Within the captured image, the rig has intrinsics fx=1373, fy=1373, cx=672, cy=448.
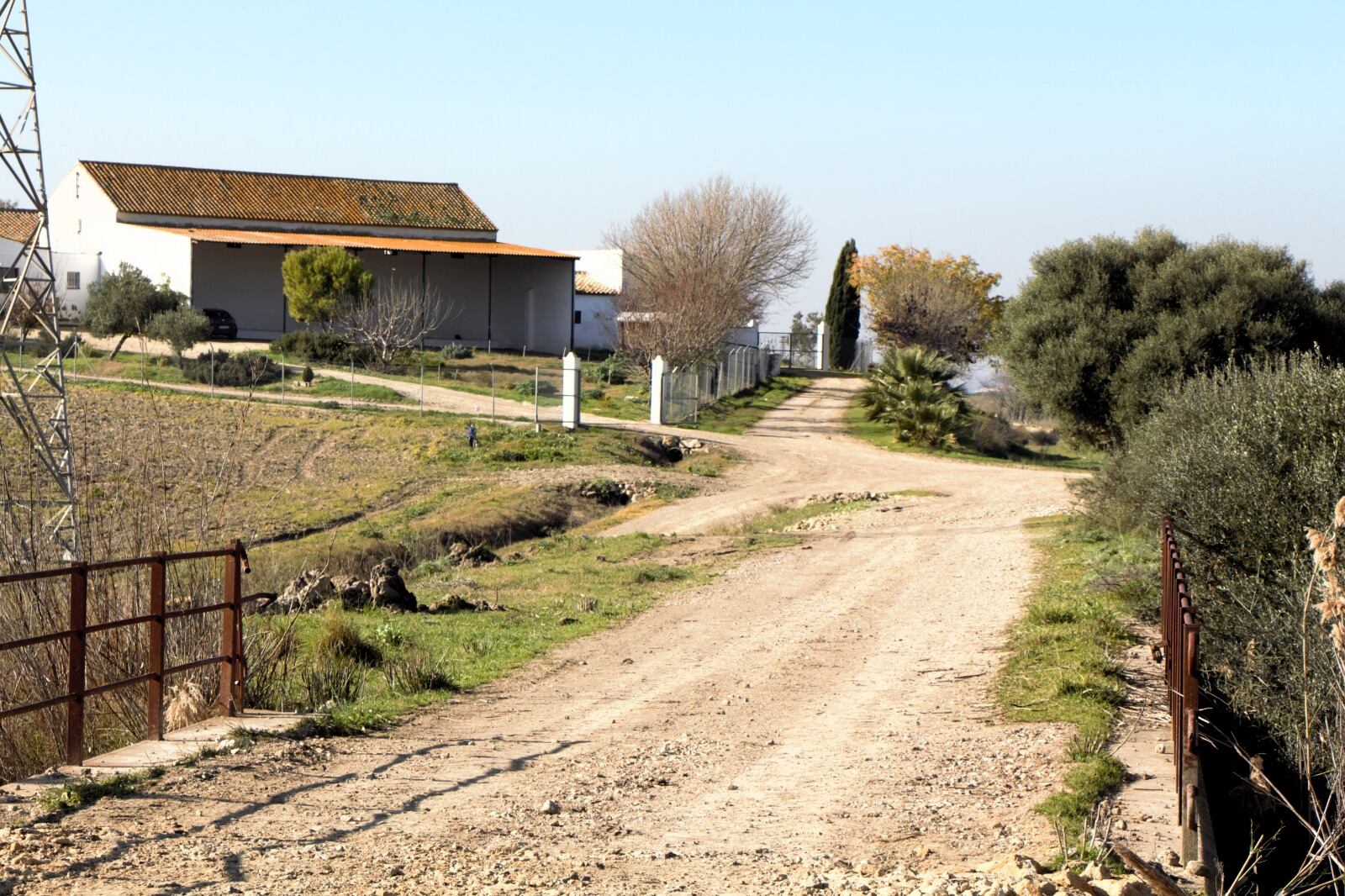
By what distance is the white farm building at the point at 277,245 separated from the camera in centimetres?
5275

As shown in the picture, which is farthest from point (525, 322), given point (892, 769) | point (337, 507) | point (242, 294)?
point (892, 769)

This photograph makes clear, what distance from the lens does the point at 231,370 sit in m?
41.0

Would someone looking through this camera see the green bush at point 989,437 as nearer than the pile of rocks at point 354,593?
No

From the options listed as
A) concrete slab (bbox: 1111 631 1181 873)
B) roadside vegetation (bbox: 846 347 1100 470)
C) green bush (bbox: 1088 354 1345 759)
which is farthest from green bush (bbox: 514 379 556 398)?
concrete slab (bbox: 1111 631 1181 873)

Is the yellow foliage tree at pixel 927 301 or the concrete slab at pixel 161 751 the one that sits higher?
the yellow foliage tree at pixel 927 301

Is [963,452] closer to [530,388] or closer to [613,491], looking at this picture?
[613,491]

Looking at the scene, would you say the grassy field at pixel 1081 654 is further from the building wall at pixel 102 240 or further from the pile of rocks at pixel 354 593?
the building wall at pixel 102 240

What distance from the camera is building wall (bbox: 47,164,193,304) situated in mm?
51559

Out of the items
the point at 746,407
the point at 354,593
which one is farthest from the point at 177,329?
the point at 354,593

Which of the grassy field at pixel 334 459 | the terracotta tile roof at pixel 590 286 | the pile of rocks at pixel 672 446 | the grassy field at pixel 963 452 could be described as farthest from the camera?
the terracotta tile roof at pixel 590 286

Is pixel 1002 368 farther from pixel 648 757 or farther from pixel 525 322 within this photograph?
pixel 525 322

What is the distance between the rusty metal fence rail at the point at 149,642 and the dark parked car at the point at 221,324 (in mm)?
43385

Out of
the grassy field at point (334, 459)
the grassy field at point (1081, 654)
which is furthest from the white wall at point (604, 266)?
the grassy field at point (1081, 654)

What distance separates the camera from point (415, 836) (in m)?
6.28
